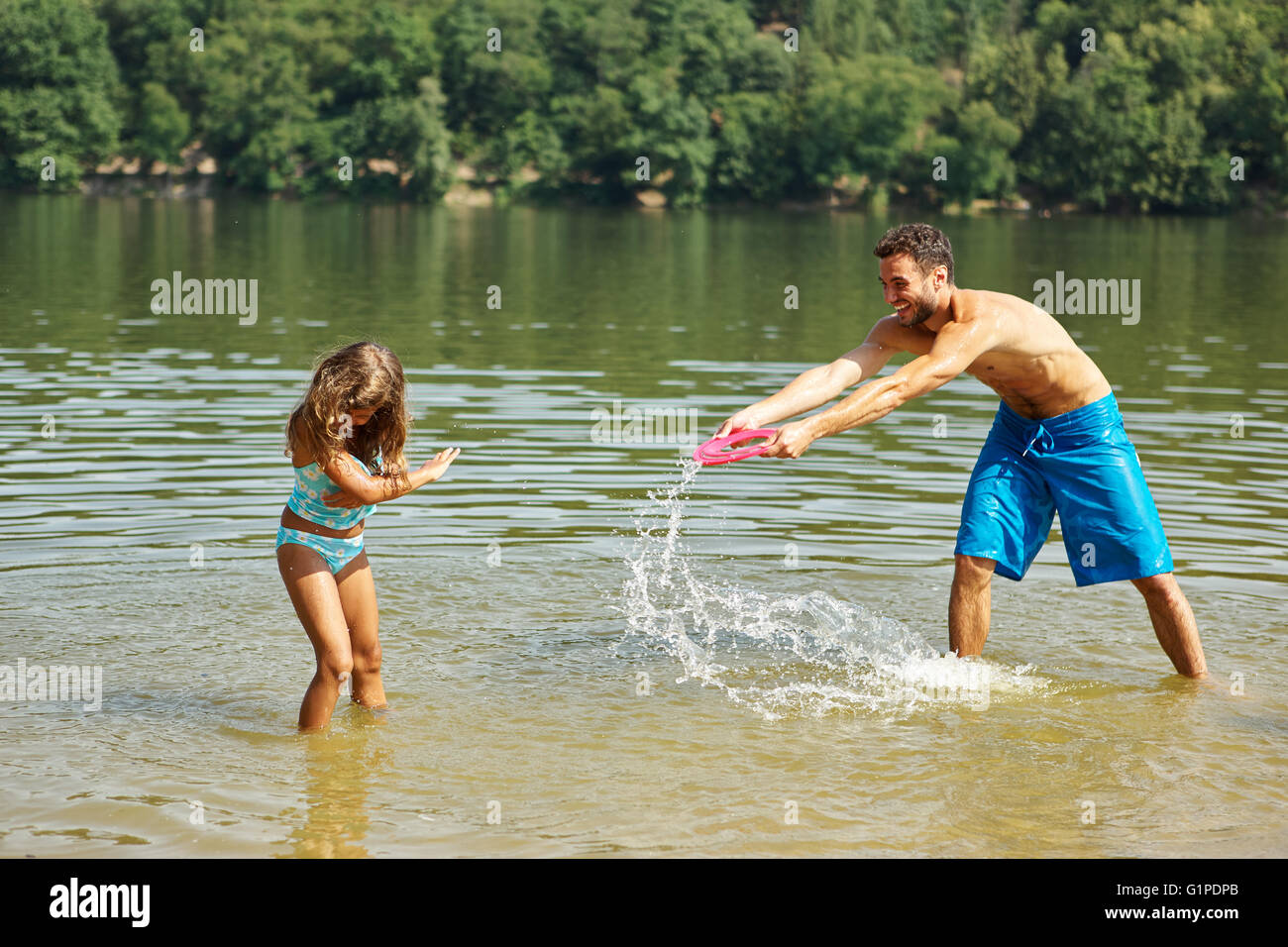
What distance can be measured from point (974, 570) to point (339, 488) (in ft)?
10.7

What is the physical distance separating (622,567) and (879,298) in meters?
21.9

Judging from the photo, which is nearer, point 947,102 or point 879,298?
point 879,298

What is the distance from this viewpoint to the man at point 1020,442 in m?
7.12

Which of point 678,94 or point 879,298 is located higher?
point 678,94

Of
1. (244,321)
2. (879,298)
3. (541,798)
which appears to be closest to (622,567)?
(541,798)

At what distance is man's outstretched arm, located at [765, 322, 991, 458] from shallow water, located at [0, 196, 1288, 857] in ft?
4.83

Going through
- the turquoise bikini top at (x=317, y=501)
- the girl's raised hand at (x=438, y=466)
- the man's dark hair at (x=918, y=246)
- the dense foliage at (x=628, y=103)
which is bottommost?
the turquoise bikini top at (x=317, y=501)

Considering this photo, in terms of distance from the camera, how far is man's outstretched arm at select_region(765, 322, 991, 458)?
6.34 metres

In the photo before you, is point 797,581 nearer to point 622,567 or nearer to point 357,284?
point 622,567

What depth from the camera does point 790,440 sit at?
6.29m

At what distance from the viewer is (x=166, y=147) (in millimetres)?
90250

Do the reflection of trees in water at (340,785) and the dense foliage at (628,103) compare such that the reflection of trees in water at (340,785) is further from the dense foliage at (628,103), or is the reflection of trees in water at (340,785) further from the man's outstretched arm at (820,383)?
the dense foliage at (628,103)

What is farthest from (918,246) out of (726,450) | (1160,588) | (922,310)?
(1160,588)

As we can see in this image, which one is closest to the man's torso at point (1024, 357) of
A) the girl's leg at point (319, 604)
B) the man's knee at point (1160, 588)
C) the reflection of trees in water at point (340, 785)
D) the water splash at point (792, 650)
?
Answer: the man's knee at point (1160, 588)
